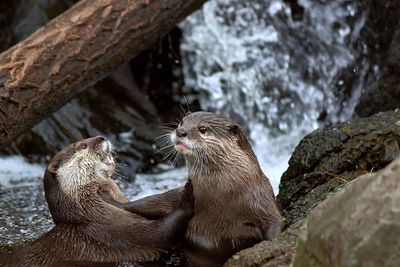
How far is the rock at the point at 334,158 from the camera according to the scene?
3750mm

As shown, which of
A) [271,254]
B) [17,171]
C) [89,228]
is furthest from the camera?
[17,171]

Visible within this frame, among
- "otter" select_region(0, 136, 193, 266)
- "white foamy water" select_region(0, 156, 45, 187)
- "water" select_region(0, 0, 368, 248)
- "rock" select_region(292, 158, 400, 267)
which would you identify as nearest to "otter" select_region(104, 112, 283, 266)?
"otter" select_region(0, 136, 193, 266)

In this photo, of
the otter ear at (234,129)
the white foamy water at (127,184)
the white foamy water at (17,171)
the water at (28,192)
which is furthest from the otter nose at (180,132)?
the white foamy water at (17,171)

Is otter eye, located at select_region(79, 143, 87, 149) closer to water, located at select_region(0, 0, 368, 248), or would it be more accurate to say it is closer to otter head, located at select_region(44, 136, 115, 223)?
otter head, located at select_region(44, 136, 115, 223)

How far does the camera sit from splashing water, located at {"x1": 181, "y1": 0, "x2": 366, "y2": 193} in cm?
645

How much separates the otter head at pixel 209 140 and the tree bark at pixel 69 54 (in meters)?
0.88

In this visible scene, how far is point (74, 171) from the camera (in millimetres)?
4039

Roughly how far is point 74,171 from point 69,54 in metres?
0.60

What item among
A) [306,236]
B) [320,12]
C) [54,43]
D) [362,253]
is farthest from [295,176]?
[320,12]

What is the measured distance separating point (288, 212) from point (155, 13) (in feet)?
4.49

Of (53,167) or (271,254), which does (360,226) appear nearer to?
(271,254)

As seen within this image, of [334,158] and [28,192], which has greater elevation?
[28,192]

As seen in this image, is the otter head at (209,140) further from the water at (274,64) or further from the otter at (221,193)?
the water at (274,64)

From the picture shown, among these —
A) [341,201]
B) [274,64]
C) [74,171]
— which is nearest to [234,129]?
[74,171]
